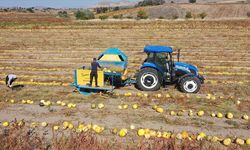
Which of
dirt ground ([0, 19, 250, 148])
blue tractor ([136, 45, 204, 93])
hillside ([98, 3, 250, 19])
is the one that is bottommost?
dirt ground ([0, 19, 250, 148])

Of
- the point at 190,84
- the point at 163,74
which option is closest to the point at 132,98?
the point at 163,74

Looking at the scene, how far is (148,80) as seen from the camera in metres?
12.2

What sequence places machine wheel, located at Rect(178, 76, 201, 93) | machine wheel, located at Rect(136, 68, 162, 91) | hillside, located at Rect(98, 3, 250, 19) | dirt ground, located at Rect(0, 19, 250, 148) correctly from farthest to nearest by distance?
hillside, located at Rect(98, 3, 250, 19) → machine wheel, located at Rect(136, 68, 162, 91) → machine wheel, located at Rect(178, 76, 201, 93) → dirt ground, located at Rect(0, 19, 250, 148)

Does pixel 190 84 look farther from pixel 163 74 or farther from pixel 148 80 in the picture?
pixel 148 80

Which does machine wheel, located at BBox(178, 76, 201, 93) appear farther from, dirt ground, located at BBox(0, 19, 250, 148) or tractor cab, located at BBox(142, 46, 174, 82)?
tractor cab, located at BBox(142, 46, 174, 82)

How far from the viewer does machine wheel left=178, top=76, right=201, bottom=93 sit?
11867mm

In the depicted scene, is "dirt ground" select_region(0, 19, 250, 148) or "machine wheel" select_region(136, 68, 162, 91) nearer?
"dirt ground" select_region(0, 19, 250, 148)

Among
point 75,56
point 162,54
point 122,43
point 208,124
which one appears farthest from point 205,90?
point 122,43

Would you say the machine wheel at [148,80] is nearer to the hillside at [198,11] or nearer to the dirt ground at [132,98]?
the dirt ground at [132,98]

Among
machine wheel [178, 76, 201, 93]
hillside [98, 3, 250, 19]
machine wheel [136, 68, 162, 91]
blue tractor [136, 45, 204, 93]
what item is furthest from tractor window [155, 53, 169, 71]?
hillside [98, 3, 250, 19]

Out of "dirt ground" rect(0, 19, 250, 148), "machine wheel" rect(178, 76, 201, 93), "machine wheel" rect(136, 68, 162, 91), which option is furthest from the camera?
"machine wheel" rect(136, 68, 162, 91)

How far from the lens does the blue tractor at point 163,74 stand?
11945mm

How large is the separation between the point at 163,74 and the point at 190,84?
1083mm

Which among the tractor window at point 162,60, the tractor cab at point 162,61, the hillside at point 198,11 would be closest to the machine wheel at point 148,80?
the tractor cab at point 162,61
